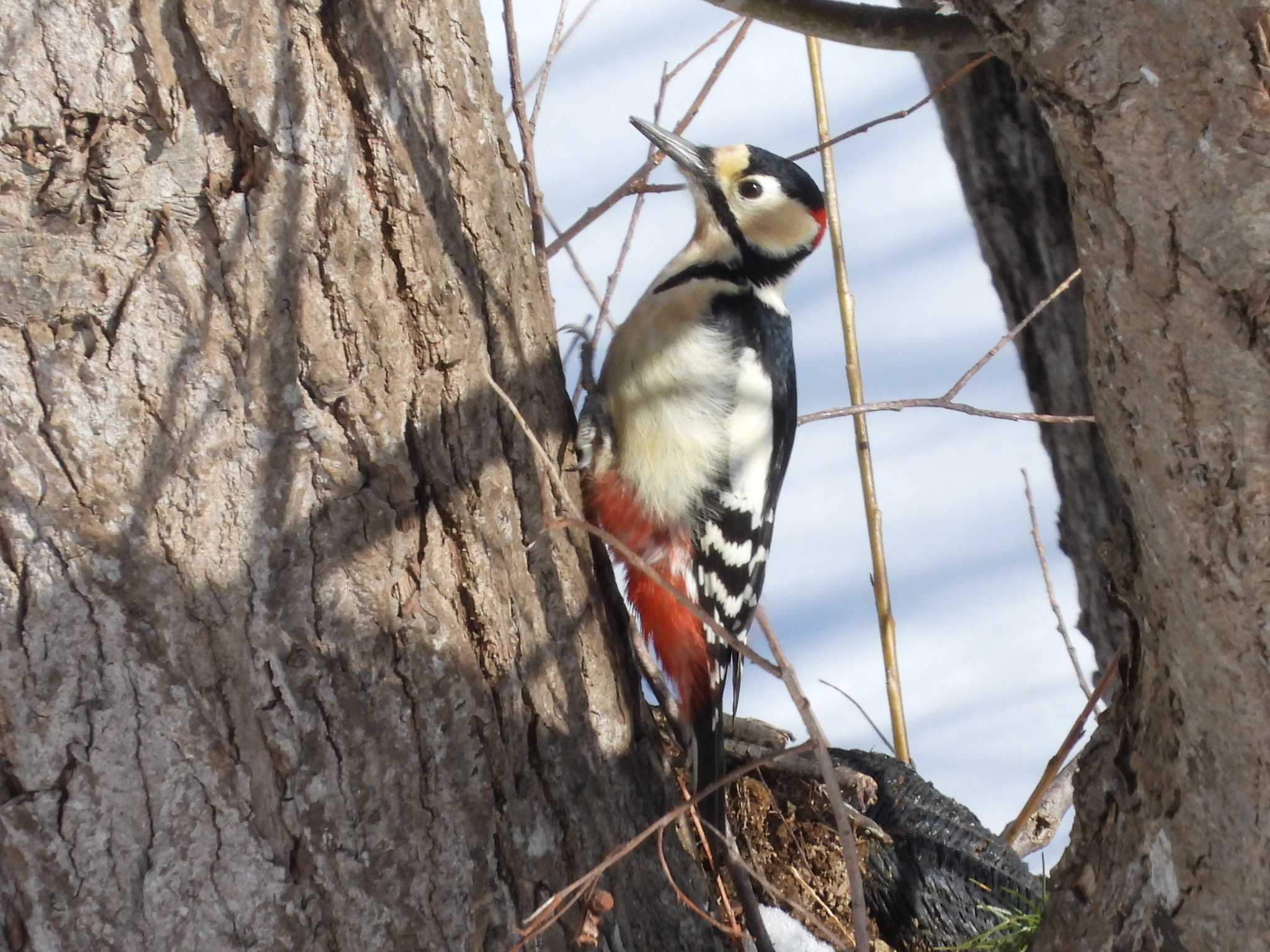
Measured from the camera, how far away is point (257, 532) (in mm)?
1579

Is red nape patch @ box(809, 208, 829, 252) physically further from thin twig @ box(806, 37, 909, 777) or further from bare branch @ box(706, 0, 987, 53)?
bare branch @ box(706, 0, 987, 53)

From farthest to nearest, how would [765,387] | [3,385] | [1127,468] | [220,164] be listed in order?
[765,387]
[220,164]
[3,385]
[1127,468]

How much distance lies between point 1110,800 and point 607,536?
0.66 m

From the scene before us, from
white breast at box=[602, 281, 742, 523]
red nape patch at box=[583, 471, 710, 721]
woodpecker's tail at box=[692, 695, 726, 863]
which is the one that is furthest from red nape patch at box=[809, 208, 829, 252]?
woodpecker's tail at box=[692, 695, 726, 863]

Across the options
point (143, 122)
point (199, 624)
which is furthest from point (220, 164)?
point (199, 624)

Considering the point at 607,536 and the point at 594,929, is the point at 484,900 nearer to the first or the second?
the point at 594,929

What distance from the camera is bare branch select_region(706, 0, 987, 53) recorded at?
5.69 ft

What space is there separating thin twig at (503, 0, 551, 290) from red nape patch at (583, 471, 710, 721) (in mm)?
545

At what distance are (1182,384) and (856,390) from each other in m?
1.31

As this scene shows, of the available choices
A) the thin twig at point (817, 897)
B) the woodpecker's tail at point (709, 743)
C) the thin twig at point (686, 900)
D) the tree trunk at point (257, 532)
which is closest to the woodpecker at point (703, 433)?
the woodpecker's tail at point (709, 743)

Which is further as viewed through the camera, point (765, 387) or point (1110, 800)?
point (765, 387)

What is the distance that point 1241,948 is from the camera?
1.38 metres

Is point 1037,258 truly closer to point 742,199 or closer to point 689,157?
point 742,199

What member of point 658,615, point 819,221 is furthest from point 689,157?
point 658,615
